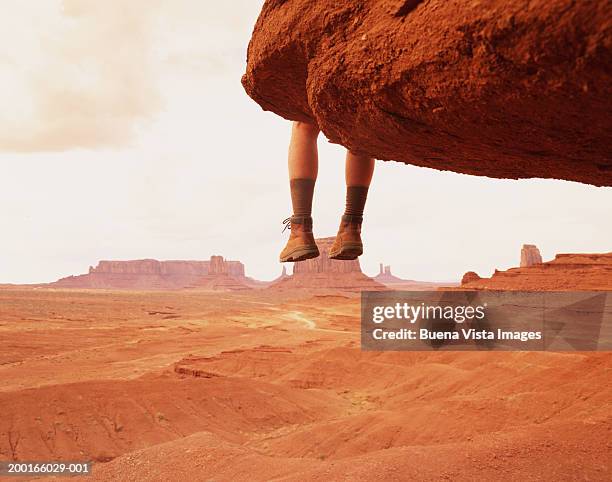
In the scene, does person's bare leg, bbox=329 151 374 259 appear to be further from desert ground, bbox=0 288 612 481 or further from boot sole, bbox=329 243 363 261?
desert ground, bbox=0 288 612 481

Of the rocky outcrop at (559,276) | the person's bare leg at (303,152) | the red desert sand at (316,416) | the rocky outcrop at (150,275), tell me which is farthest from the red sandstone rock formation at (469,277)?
the rocky outcrop at (150,275)

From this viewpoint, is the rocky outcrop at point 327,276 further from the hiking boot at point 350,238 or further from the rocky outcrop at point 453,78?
the rocky outcrop at point 453,78

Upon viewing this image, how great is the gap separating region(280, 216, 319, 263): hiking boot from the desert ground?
1.58 meters

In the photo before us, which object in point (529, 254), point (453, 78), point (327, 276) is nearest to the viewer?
point (453, 78)

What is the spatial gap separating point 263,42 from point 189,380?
6.52 meters

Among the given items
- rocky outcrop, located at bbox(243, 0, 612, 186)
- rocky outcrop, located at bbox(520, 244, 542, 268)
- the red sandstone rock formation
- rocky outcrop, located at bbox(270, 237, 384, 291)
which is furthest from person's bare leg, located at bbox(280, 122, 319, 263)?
rocky outcrop, located at bbox(270, 237, 384, 291)

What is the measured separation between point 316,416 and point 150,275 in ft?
372

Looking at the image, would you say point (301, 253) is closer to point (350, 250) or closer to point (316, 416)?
point (350, 250)

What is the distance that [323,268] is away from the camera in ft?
A: 270

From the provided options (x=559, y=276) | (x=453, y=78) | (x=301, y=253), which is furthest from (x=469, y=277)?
(x=453, y=78)

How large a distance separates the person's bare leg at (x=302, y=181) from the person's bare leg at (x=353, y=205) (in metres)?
0.24

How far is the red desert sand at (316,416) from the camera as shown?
127 inches

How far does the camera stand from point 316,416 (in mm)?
7242

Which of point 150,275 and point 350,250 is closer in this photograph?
point 350,250
